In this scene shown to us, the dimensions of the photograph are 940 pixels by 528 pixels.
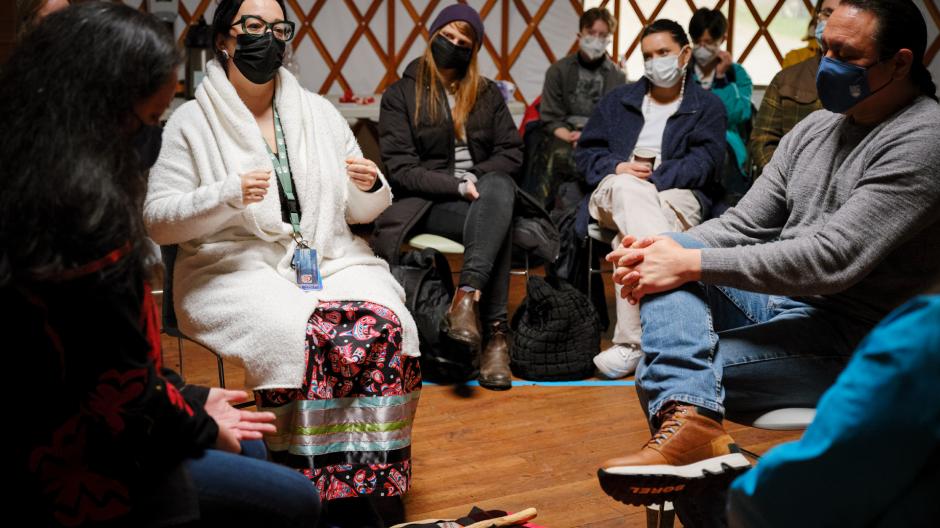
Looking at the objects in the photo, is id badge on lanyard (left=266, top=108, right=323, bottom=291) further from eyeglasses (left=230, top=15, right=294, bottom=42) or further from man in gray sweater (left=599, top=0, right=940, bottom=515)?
man in gray sweater (left=599, top=0, right=940, bottom=515)

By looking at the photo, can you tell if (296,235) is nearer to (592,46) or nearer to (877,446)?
(877,446)

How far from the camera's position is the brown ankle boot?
8.03ft

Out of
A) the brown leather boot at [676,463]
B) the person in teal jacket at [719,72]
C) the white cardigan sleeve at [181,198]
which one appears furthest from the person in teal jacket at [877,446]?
the person in teal jacket at [719,72]

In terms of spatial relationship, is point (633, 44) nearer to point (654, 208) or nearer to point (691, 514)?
point (654, 208)

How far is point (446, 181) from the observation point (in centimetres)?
266

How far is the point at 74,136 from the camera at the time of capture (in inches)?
35.1

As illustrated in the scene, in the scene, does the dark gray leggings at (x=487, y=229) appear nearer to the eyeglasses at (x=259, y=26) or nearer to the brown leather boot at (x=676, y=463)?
the eyeglasses at (x=259, y=26)

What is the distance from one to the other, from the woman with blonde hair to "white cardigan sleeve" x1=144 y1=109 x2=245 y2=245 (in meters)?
0.89

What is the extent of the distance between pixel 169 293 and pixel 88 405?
0.97 meters

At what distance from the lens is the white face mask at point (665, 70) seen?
9.34 feet

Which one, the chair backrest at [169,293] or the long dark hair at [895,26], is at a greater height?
the long dark hair at [895,26]

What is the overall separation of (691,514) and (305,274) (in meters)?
0.85

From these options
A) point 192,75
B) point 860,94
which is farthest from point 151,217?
point 192,75

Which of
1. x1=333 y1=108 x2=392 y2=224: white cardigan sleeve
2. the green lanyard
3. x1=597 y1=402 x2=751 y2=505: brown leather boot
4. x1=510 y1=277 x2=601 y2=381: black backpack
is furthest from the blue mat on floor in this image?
x1=597 y1=402 x2=751 y2=505: brown leather boot
